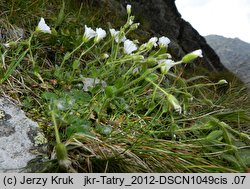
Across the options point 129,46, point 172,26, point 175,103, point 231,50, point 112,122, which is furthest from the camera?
point 231,50

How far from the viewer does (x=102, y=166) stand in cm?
204

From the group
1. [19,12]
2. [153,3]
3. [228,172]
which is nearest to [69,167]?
[228,172]

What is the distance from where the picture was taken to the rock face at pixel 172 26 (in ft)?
22.9

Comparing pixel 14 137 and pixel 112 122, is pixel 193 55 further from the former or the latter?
pixel 14 137

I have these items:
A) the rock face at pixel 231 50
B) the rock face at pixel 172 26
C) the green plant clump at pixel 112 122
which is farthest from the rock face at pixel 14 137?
the rock face at pixel 231 50

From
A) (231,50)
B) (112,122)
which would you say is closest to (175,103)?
(112,122)

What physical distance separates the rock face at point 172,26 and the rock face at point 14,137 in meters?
Answer: 4.09

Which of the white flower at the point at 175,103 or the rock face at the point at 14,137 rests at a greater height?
the white flower at the point at 175,103

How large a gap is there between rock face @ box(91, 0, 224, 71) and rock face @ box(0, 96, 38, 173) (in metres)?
4.09

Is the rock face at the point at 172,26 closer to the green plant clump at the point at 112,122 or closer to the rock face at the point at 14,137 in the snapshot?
the green plant clump at the point at 112,122

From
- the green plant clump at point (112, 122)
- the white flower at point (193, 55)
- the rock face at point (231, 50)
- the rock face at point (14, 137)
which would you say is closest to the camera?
the rock face at point (14, 137)

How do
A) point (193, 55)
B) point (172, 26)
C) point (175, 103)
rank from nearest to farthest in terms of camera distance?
point (175, 103) < point (193, 55) < point (172, 26)

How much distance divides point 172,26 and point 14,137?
6.40 metres

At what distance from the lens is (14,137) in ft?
6.89
